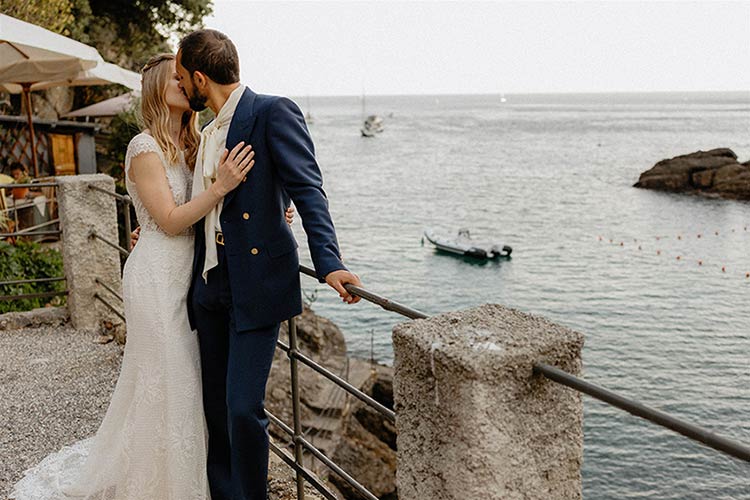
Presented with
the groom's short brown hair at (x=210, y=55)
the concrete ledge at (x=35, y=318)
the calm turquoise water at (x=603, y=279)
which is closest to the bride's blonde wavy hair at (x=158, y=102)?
the groom's short brown hair at (x=210, y=55)

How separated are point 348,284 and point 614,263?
3830 cm

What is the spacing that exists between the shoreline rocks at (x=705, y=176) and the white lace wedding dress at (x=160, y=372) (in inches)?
2255

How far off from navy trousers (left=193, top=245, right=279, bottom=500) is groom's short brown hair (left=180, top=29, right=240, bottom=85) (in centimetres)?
69

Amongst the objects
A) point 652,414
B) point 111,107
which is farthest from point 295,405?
point 111,107

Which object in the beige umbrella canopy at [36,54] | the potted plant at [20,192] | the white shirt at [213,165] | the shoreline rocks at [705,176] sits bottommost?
the shoreline rocks at [705,176]

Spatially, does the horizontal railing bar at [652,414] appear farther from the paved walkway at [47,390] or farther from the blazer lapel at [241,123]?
the paved walkway at [47,390]

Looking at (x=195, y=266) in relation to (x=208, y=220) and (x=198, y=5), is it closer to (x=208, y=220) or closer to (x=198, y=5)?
(x=208, y=220)

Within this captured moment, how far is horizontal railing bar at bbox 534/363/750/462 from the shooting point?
1451 millimetres

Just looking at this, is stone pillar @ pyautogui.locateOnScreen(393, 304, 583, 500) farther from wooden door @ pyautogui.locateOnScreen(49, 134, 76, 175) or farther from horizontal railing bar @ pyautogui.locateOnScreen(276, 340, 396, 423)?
wooden door @ pyautogui.locateOnScreen(49, 134, 76, 175)

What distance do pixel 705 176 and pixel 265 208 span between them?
6030 cm

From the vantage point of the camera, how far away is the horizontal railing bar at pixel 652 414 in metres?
1.45

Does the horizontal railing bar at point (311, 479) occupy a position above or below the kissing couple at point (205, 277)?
below

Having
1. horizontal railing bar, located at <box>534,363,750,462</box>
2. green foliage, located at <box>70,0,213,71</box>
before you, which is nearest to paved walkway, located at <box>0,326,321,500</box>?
horizontal railing bar, located at <box>534,363,750,462</box>

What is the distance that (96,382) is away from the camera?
537 centimetres
